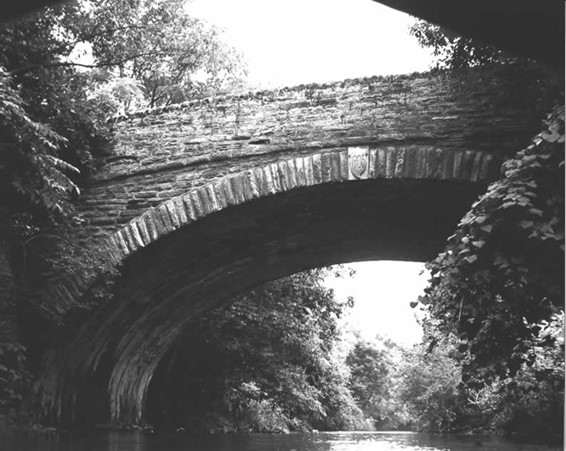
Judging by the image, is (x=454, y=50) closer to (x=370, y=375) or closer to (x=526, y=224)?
(x=526, y=224)

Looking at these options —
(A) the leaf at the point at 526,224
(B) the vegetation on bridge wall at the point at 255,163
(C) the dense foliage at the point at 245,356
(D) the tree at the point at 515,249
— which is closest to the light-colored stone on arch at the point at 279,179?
(B) the vegetation on bridge wall at the point at 255,163

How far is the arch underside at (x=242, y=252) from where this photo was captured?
23.4 ft

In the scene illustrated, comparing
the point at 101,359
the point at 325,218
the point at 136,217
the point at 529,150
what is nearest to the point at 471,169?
the point at 529,150

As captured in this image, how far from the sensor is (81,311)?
754cm

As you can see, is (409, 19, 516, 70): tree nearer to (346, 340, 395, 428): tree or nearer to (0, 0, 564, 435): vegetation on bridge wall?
(0, 0, 564, 435): vegetation on bridge wall

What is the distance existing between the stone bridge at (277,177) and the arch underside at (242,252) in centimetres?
3

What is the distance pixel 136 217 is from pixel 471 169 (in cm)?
345

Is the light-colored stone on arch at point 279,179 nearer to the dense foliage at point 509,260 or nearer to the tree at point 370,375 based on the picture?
the dense foliage at point 509,260

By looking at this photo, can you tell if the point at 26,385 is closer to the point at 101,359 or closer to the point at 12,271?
the point at 12,271

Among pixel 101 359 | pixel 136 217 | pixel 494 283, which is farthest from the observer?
pixel 101 359

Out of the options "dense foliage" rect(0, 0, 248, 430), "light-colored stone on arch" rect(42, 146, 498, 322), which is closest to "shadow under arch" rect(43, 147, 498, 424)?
"light-colored stone on arch" rect(42, 146, 498, 322)

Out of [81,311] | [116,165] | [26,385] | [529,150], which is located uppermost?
[116,165]

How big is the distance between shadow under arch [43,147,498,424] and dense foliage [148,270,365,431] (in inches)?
117

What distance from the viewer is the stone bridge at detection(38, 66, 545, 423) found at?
6500 millimetres
